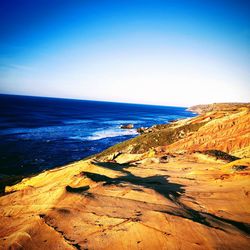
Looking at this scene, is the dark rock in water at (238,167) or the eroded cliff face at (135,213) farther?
the dark rock in water at (238,167)

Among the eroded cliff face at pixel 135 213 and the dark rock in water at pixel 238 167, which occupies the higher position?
the dark rock in water at pixel 238 167

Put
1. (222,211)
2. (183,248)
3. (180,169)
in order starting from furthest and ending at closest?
(180,169) → (222,211) → (183,248)

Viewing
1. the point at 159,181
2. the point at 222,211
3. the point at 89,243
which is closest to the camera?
the point at 89,243

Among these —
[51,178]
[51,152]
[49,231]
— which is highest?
[49,231]

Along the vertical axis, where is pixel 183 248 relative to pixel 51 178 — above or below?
above

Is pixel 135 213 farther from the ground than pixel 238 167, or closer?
closer

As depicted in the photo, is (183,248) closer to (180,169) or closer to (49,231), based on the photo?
(49,231)

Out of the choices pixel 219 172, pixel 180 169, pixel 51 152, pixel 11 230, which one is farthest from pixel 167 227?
pixel 51 152

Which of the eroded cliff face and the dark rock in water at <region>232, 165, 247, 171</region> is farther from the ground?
the dark rock in water at <region>232, 165, 247, 171</region>

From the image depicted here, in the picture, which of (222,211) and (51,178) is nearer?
(222,211)

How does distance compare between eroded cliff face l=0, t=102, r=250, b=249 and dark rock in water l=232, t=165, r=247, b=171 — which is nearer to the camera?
eroded cliff face l=0, t=102, r=250, b=249

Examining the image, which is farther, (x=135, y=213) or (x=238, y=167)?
(x=238, y=167)

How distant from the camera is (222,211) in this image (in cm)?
694

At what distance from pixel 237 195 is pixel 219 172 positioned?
3.29 m
